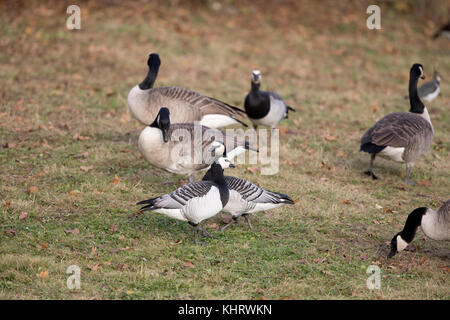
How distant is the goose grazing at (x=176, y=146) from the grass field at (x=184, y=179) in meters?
0.63

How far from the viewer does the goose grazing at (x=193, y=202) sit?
650 centimetres

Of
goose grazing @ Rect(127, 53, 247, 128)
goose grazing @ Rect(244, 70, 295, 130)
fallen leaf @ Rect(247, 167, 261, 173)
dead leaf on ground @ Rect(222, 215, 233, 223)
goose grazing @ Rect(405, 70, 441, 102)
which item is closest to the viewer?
dead leaf on ground @ Rect(222, 215, 233, 223)

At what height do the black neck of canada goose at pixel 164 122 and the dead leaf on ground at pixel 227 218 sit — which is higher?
the black neck of canada goose at pixel 164 122

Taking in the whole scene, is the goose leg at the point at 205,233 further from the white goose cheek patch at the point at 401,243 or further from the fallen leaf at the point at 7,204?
the fallen leaf at the point at 7,204

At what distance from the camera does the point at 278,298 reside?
5.73m

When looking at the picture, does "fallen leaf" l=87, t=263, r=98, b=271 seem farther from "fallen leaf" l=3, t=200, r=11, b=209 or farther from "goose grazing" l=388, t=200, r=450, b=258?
"goose grazing" l=388, t=200, r=450, b=258

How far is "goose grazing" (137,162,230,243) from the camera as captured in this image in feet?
21.3

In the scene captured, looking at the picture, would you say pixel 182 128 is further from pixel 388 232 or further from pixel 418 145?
pixel 418 145

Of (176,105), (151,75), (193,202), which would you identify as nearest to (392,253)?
(193,202)

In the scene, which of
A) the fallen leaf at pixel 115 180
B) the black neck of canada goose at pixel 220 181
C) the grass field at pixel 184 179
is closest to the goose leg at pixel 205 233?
the grass field at pixel 184 179

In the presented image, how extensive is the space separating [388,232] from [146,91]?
503 centimetres

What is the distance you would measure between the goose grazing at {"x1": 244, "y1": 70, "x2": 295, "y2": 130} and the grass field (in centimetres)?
58

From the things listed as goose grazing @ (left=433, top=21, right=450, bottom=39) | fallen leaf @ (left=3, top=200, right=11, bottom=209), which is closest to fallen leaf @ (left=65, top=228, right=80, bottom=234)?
fallen leaf @ (left=3, top=200, right=11, bottom=209)

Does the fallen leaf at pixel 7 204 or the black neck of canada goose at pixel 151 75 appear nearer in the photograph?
the fallen leaf at pixel 7 204
